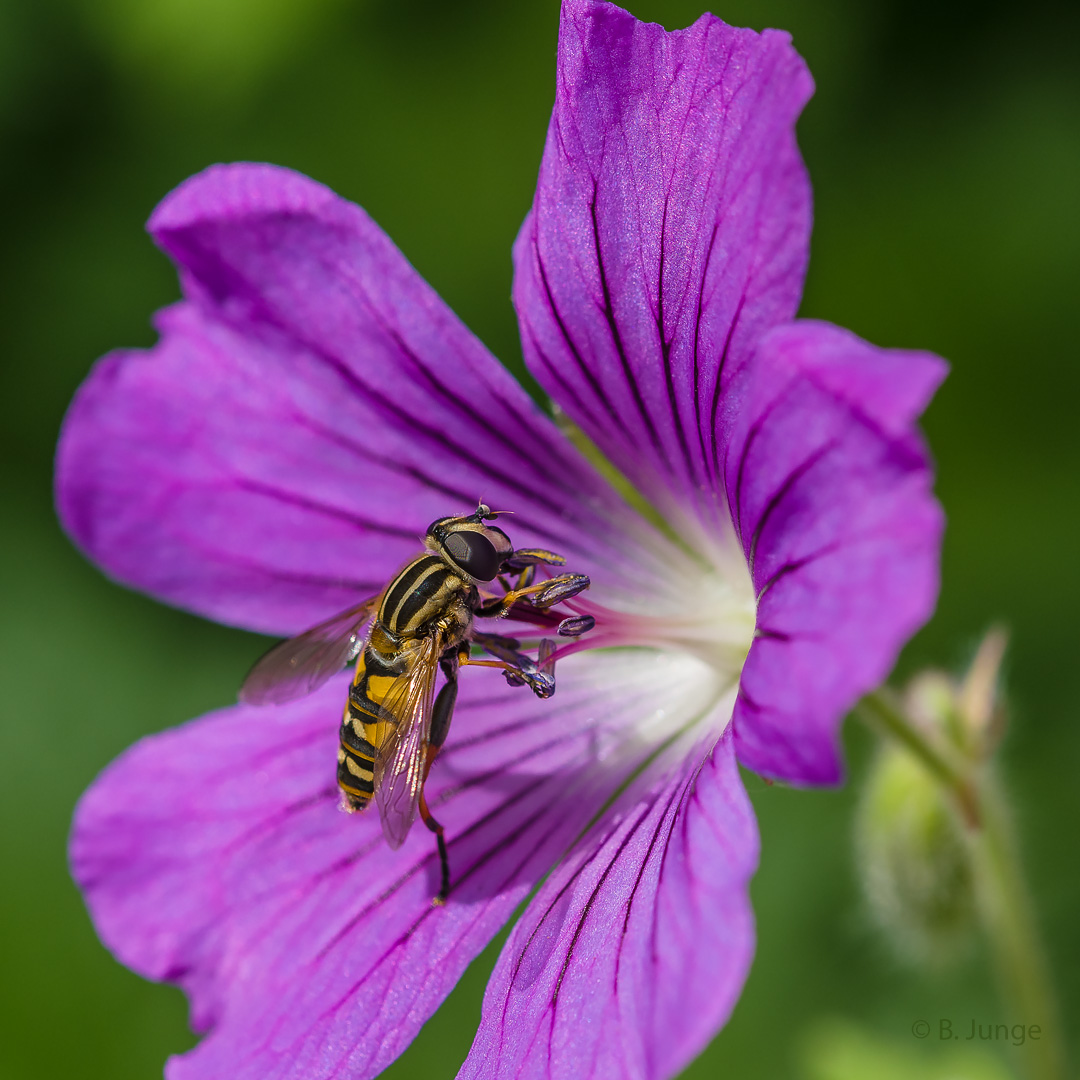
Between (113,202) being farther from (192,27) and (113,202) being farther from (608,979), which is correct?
(608,979)

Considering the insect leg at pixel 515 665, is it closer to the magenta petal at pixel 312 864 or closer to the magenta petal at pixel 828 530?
the magenta petal at pixel 312 864

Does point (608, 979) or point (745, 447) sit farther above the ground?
point (745, 447)

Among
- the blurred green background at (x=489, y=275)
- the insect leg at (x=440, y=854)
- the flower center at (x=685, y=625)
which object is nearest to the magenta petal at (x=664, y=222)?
the flower center at (x=685, y=625)

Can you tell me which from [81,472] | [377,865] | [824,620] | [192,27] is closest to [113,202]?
[192,27]

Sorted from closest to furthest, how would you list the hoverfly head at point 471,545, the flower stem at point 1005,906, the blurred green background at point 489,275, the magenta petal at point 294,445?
1. the hoverfly head at point 471,545
2. the magenta petal at point 294,445
3. the flower stem at point 1005,906
4. the blurred green background at point 489,275

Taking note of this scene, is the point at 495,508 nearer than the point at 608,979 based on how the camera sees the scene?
No

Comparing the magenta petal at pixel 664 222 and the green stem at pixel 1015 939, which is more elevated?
the magenta petal at pixel 664 222

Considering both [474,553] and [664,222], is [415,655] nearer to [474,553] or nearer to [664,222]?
[474,553]

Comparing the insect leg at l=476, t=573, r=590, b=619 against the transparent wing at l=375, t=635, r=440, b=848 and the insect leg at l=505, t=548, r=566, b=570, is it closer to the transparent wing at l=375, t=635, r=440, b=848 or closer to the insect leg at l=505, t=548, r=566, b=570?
the insect leg at l=505, t=548, r=566, b=570
